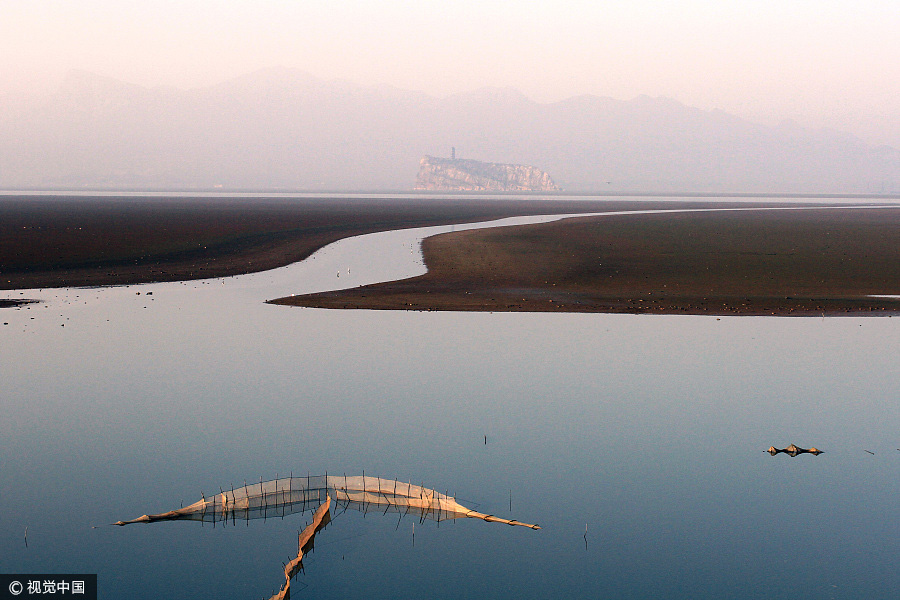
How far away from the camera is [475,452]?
19422mm

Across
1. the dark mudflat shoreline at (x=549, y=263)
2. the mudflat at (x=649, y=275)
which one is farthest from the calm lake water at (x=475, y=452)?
the dark mudflat shoreline at (x=549, y=263)

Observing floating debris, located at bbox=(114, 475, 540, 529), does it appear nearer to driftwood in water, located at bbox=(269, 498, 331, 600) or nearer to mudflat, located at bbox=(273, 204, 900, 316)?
driftwood in water, located at bbox=(269, 498, 331, 600)

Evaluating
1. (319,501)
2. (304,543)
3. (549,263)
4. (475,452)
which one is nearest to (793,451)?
(475,452)

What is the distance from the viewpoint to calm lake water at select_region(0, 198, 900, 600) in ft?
45.6

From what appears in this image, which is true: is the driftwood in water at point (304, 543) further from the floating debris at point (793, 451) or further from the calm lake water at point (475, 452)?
the floating debris at point (793, 451)

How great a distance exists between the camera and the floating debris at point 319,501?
51.3 ft

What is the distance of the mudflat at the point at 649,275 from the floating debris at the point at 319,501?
25553mm

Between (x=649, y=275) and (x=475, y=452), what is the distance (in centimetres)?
3952

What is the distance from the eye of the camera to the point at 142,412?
22.7m

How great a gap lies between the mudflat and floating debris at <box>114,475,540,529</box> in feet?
83.8

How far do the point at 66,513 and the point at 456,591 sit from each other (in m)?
7.78

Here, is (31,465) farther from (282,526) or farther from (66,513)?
(282,526)

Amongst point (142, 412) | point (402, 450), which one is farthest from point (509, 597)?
point (142, 412)

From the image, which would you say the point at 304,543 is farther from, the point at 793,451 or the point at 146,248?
the point at 146,248
